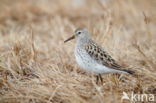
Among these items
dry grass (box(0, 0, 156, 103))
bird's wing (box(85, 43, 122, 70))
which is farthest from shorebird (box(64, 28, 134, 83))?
dry grass (box(0, 0, 156, 103))

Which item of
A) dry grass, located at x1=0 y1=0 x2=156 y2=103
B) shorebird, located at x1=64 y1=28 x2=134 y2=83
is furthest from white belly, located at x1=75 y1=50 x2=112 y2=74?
dry grass, located at x1=0 y1=0 x2=156 y2=103

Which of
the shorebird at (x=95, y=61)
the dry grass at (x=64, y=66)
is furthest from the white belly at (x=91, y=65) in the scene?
the dry grass at (x=64, y=66)

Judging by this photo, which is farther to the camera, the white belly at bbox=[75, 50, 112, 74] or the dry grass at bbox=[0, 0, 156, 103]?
the white belly at bbox=[75, 50, 112, 74]

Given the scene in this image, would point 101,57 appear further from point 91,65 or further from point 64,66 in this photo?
point 64,66

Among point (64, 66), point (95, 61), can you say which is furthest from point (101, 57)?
point (64, 66)

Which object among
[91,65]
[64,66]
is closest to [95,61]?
[91,65]

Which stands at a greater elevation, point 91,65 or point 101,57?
point 101,57

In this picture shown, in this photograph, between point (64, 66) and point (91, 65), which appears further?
point (64, 66)

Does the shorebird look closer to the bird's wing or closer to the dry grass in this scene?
the bird's wing

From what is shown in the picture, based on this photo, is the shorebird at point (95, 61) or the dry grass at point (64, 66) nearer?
the dry grass at point (64, 66)

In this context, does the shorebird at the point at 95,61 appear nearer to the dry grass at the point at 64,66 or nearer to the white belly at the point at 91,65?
the white belly at the point at 91,65

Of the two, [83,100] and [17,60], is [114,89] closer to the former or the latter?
[83,100]

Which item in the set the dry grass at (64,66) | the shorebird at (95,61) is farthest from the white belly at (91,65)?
the dry grass at (64,66)

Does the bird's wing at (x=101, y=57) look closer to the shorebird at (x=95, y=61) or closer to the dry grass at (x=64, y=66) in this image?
the shorebird at (x=95, y=61)
